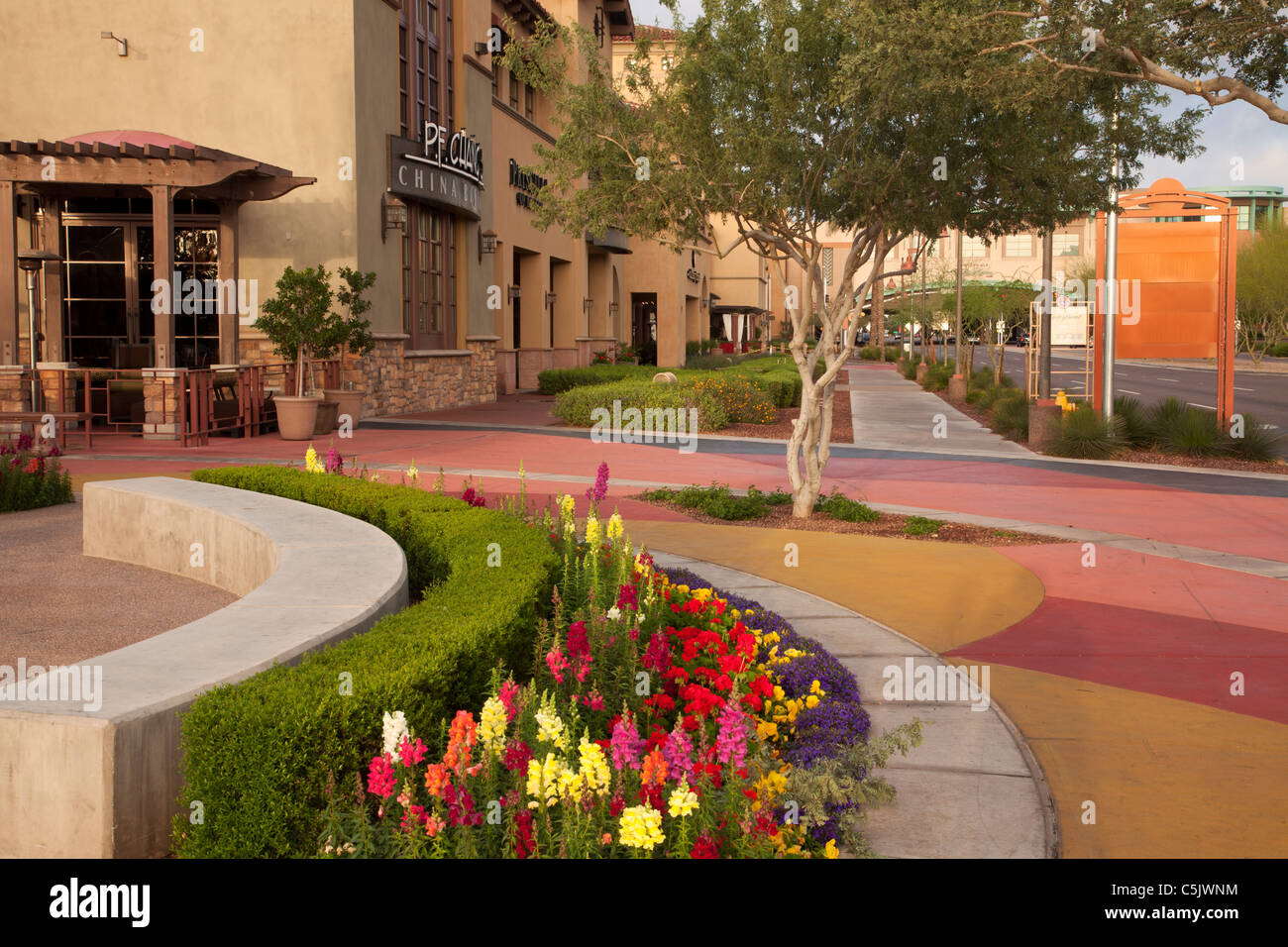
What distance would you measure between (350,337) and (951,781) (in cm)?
1656

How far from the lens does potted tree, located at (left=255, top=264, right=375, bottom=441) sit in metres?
19.0

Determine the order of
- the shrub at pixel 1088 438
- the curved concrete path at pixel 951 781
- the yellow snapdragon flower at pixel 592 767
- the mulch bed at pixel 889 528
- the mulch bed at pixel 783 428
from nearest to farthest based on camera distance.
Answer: the yellow snapdragon flower at pixel 592 767 < the curved concrete path at pixel 951 781 < the mulch bed at pixel 889 528 < the shrub at pixel 1088 438 < the mulch bed at pixel 783 428

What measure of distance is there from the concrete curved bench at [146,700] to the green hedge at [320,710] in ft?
0.39

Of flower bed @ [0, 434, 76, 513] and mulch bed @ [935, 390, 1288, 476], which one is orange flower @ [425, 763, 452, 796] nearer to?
flower bed @ [0, 434, 76, 513]

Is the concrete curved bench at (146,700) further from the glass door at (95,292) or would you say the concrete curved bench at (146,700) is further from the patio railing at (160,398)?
the glass door at (95,292)

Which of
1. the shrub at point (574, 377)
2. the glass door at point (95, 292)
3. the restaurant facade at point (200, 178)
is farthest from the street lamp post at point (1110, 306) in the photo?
the glass door at point (95, 292)

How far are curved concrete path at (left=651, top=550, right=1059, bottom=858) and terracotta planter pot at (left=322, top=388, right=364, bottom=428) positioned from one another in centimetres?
1491

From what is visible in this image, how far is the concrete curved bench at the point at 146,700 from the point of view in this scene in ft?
11.9

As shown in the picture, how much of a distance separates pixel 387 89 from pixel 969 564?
16689mm

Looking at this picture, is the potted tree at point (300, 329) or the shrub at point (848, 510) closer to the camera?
the shrub at point (848, 510)

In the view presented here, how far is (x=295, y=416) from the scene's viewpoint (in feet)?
62.0

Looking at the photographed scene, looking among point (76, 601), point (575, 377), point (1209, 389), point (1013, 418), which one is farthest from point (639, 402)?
point (1209, 389)
